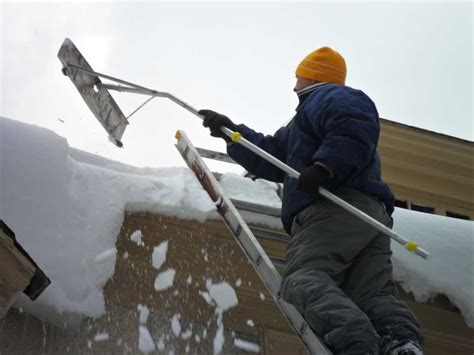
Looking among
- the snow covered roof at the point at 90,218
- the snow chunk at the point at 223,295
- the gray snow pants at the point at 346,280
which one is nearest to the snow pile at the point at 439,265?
the snow covered roof at the point at 90,218

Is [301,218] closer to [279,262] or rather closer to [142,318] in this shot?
[279,262]

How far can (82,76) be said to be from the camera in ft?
13.8

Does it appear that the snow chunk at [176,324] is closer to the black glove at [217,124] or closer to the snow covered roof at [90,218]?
the snow covered roof at [90,218]

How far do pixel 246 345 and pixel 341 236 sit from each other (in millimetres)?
1549

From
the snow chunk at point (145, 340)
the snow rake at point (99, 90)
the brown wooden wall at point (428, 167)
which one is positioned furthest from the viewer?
the brown wooden wall at point (428, 167)

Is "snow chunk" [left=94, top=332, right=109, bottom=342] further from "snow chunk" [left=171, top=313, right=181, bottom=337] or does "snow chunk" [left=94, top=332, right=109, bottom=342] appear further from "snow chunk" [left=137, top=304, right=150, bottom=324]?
"snow chunk" [left=171, top=313, right=181, bottom=337]

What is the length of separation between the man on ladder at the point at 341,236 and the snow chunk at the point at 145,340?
1229mm

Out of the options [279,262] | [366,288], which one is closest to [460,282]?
[279,262]

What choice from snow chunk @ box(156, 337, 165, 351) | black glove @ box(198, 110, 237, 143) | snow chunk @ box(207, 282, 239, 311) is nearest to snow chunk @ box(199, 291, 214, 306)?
snow chunk @ box(207, 282, 239, 311)

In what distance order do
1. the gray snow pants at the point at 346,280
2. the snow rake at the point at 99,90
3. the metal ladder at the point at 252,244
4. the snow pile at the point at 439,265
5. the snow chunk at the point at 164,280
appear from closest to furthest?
the gray snow pants at the point at 346,280 < the metal ladder at the point at 252,244 < the snow chunk at the point at 164,280 < the snow pile at the point at 439,265 < the snow rake at the point at 99,90

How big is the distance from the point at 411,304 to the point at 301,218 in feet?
5.59

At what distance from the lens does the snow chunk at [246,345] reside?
12.0 ft

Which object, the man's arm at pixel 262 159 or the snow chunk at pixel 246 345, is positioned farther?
the snow chunk at pixel 246 345

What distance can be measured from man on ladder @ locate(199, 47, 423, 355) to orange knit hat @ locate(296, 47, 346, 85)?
0.33 feet
